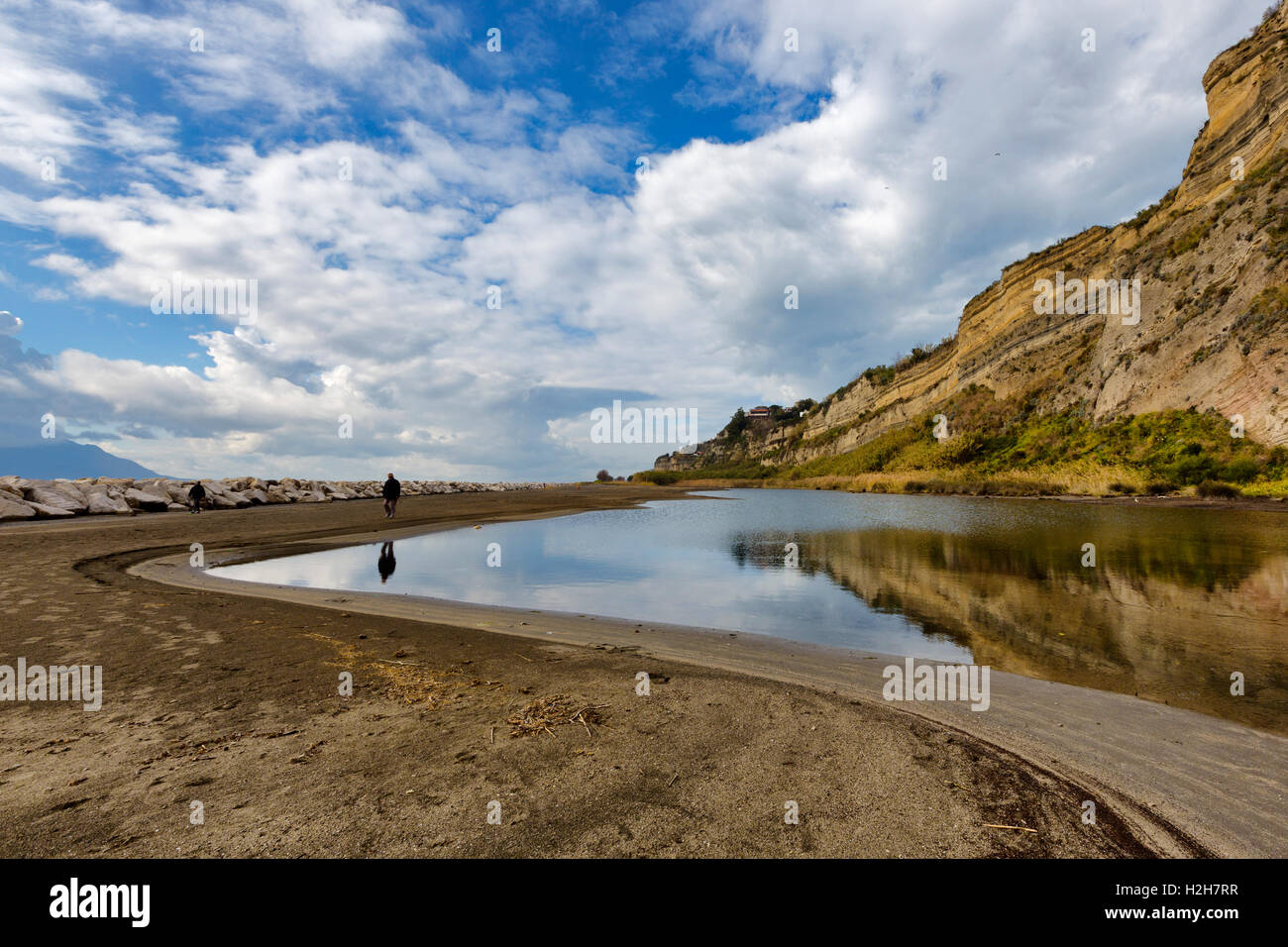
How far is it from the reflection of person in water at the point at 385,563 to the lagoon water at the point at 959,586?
0.62 feet

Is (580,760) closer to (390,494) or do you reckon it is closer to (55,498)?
(390,494)

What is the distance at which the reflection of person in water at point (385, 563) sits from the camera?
16297 mm

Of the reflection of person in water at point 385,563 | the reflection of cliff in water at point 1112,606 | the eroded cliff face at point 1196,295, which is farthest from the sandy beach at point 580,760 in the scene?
the eroded cliff face at point 1196,295

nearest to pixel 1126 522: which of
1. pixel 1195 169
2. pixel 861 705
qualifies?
pixel 861 705

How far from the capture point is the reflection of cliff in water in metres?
7.57

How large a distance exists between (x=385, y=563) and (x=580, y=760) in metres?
16.7

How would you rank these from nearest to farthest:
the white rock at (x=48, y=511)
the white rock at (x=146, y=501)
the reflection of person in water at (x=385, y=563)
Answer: the reflection of person in water at (x=385, y=563) → the white rock at (x=48, y=511) → the white rock at (x=146, y=501)

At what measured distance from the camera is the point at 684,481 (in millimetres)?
161375

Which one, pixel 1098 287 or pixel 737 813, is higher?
pixel 1098 287

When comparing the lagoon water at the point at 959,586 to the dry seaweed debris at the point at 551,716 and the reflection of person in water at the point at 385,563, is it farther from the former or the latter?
the dry seaweed debris at the point at 551,716

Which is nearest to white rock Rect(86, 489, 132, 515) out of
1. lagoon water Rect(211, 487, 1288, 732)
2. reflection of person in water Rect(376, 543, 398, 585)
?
lagoon water Rect(211, 487, 1288, 732)

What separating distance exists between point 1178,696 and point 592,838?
8.21 m

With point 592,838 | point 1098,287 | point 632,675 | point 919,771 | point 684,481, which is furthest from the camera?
point 684,481
